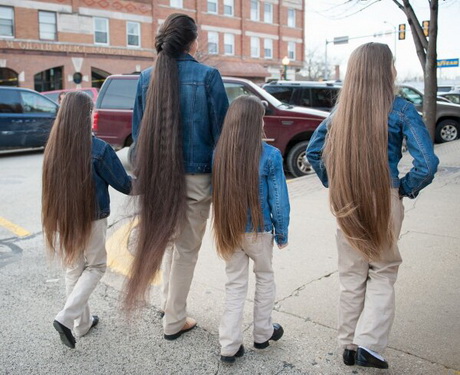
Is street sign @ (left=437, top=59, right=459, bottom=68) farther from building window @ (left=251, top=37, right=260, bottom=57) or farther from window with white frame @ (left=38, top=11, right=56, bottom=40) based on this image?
window with white frame @ (left=38, top=11, right=56, bottom=40)

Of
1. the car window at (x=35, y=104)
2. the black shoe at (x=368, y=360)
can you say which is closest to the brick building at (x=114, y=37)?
the car window at (x=35, y=104)

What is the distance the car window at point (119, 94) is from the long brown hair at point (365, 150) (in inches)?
290

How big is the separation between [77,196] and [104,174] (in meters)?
0.22

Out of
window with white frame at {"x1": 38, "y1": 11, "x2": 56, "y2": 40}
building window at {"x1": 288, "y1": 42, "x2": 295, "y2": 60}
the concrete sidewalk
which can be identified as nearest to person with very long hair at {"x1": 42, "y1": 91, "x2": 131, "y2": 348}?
the concrete sidewalk

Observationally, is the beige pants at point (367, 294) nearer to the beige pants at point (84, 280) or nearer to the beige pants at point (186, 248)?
the beige pants at point (186, 248)

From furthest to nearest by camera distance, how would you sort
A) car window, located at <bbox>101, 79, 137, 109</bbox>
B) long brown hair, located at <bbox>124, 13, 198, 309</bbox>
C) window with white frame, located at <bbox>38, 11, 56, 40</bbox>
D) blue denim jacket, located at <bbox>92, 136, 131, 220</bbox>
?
window with white frame, located at <bbox>38, 11, 56, 40</bbox>
car window, located at <bbox>101, 79, 137, 109</bbox>
blue denim jacket, located at <bbox>92, 136, 131, 220</bbox>
long brown hair, located at <bbox>124, 13, 198, 309</bbox>

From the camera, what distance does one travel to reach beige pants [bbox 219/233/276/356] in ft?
9.48

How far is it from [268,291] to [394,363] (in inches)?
32.5

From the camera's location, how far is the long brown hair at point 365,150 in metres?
2.58

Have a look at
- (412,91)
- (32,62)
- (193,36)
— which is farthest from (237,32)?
(193,36)

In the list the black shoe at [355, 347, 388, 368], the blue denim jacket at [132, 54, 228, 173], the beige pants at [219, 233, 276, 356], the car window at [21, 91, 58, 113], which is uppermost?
the car window at [21, 91, 58, 113]

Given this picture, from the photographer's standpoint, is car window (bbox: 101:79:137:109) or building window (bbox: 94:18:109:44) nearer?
car window (bbox: 101:79:137:109)

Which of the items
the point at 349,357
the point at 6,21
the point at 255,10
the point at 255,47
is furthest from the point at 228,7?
the point at 349,357

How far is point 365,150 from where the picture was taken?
2.58 m
